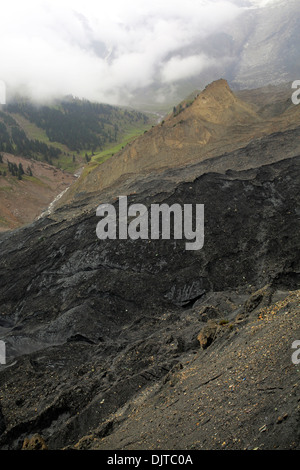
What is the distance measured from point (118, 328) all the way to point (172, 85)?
205084 mm

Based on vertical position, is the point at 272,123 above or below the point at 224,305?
above

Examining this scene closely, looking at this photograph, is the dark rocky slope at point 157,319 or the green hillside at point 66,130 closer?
the dark rocky slope at point 157,319

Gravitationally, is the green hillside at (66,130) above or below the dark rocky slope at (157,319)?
above

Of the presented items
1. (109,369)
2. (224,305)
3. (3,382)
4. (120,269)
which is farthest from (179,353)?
(120,269)

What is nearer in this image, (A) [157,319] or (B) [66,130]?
(A) [157,319]

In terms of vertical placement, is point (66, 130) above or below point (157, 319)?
above

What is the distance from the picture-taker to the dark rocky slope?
20.7 ft

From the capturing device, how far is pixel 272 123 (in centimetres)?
2550

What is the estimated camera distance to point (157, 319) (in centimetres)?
1327

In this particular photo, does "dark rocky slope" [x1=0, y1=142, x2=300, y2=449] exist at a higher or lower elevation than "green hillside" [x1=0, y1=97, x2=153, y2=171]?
lower

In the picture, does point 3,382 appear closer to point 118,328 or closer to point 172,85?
point 118,328

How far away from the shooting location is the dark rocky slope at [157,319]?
630 cm

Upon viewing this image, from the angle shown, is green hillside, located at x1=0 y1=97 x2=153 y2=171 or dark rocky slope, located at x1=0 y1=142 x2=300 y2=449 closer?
dark rocky slope, located at x1=0 y1=142 x2=300 y2=449
